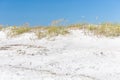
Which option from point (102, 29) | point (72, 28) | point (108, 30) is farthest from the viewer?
point (72, 28)

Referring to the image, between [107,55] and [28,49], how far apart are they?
2008 millimetres

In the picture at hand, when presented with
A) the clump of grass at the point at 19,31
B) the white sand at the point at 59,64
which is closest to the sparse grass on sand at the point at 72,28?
the clump of grass at the point at 19,31

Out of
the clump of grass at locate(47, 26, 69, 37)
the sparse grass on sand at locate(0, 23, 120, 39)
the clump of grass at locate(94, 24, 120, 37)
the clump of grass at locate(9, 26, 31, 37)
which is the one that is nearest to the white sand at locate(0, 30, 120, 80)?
the clump of grass at locate(94, 24, 120, 37)

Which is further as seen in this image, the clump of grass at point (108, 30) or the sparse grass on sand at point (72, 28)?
the sparse grass on sand at point (72, 28)

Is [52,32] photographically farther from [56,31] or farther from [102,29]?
[102,29]

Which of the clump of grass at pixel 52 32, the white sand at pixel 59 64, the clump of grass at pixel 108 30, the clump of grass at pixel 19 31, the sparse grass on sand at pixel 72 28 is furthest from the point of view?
the clump of grass at pixel 19 31

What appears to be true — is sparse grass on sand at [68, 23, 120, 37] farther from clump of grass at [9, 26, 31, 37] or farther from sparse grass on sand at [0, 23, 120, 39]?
clump of grass at [9, 26, 31, 37]

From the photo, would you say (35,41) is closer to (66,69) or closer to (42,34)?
(42,34)

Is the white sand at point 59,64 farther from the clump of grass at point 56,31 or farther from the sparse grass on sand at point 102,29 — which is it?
the clump of grass at point 56,31

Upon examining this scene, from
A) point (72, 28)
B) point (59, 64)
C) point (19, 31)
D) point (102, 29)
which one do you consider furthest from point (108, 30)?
point (59, 64)

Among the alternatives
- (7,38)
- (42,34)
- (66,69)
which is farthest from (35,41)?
(66,69)

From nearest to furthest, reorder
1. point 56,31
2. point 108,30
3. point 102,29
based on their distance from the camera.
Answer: point 108,30 < point 102,29 < point 56,31

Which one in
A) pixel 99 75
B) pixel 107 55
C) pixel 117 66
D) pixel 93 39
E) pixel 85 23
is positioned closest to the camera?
pixel 99 75

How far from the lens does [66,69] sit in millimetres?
6352
